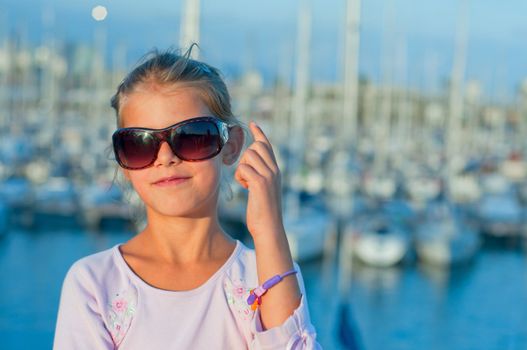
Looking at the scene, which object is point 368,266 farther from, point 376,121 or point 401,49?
point 376,121

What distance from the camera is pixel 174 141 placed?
142 centimetres

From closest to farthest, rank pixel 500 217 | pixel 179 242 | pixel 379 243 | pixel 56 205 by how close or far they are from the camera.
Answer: pixel 179 242 → pixel 379 243 → pixel 56 205 → pixel 500 217

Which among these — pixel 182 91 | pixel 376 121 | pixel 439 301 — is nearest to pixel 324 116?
pixel 376 121

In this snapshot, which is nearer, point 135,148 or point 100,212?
point 135,148

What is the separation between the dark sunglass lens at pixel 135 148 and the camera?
142 centimetres

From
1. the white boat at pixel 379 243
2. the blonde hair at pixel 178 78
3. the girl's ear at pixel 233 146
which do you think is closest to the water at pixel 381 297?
the white boat at pixel 379 243

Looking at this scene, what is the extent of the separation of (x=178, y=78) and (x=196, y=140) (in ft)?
0.39

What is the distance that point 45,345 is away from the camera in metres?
14.6

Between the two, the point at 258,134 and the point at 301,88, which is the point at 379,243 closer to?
the point at 301,88

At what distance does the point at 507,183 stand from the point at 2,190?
67.2ft

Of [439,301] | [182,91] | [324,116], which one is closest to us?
[182,91]

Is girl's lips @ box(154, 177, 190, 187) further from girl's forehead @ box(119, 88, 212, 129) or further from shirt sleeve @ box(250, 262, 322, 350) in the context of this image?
shirt sleeve @ box(250, 262, 322, 350)

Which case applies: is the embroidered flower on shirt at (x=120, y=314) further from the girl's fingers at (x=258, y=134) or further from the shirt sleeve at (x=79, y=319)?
the girl's fingers at (x=258, y=134)

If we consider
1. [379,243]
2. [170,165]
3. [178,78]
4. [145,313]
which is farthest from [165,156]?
[379,243]
